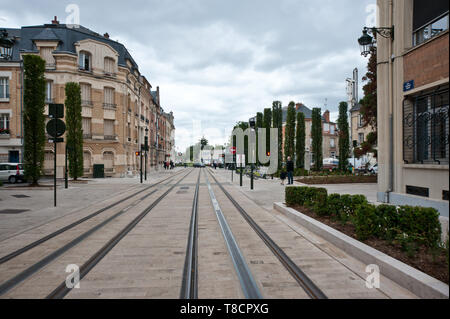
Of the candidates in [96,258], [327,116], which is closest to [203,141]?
[327,116]

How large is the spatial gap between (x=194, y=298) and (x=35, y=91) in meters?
21.3

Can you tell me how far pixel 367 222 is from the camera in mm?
5148

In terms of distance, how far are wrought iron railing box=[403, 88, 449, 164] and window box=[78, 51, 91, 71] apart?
29.8m

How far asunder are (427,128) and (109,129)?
30161 mm

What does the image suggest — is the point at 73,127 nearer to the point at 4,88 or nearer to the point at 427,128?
the point at 4,88

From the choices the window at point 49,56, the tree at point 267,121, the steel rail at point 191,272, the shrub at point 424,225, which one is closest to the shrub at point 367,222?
the shrub at point 424,225

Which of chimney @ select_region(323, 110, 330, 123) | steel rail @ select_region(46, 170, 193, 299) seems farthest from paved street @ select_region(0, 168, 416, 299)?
chimney @ select_region(323, 110, 330, 123)

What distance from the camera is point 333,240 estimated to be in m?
5.73

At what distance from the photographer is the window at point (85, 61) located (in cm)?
3094

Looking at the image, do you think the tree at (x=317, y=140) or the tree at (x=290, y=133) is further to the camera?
the tree at (x=290, y=133)

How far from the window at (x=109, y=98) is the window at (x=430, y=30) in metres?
29.1

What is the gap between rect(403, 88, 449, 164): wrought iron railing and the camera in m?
8.55

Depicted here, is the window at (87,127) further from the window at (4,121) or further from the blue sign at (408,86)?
the blue sign at (408,86)

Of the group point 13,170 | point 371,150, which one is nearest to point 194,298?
point 371,150
